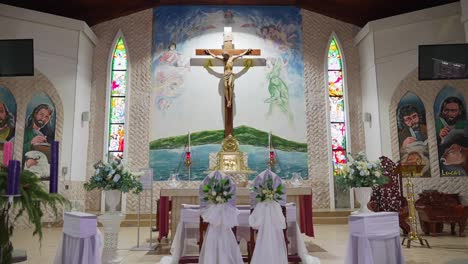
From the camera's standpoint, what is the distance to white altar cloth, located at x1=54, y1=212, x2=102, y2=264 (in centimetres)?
289

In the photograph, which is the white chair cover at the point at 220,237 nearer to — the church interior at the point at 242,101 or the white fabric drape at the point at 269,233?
the white fabric drape at the point at 269,233

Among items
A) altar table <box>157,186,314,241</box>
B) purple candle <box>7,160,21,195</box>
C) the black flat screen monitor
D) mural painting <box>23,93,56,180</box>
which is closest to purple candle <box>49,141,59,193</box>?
purple candle <box>7,160,21,195</box>

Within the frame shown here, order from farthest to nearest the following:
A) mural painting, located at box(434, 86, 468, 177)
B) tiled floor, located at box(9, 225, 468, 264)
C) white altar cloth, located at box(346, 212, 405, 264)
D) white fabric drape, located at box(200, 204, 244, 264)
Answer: mural painting, located at box(434, 86, 468, 177), tiled floor, located at box(9, 225, 468, 264), white fabric drape, located at box(200, 204, 244, 264), white altar cloth, located at box(346, 212, 405, 264)

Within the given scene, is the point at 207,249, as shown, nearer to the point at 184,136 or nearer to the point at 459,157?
the point at 184,136

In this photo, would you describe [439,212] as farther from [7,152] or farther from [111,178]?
[7,152]

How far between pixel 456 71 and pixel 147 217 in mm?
6948

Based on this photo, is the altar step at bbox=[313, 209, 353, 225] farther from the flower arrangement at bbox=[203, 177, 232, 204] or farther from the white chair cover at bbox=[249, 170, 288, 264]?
the flower arrangement at bbox=[203, 177, 232, 204]

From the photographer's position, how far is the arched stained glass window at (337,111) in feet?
31.4

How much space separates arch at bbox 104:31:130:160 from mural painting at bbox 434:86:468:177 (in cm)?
755

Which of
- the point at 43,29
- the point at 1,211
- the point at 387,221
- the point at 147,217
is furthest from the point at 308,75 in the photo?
the point at 1,211

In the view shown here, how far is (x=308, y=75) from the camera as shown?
10.1 metres

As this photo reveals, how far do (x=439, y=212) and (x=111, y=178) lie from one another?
5.73 metres

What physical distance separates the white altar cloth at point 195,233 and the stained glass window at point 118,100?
5.30 metres

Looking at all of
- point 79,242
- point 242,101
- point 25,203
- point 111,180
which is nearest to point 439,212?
point 242,101
